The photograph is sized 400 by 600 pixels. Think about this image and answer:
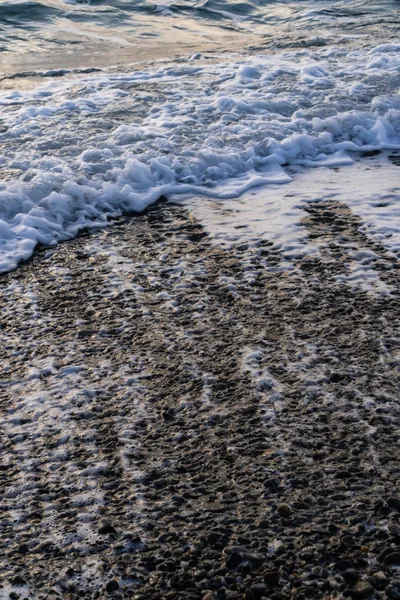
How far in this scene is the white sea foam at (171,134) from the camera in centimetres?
504

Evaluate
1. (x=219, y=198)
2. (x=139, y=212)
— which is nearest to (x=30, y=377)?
(x=139, y=212)

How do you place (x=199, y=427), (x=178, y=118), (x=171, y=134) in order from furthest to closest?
(x=178, y=118) < (x=171, y=134) < (x=199, y=427)

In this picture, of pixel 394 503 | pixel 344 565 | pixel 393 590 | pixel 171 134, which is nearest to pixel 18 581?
pixel 344 565

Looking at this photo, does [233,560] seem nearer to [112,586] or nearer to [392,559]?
[112,586]

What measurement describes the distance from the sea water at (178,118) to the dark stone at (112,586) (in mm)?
2537

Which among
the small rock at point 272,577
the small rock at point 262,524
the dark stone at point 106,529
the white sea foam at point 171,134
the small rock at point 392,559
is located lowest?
the dark stone at point 106,529

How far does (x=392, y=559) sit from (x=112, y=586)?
2.84 feet

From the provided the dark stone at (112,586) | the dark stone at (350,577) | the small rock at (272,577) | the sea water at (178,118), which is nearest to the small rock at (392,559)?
the dark stone at (350,577)

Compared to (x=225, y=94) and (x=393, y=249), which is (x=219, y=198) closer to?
(x=393, y=249)

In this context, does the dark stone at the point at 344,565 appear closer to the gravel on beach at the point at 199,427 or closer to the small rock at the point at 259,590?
the gravel on beach at the point at 199,427

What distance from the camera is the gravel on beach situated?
2.15m

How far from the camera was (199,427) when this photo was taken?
2.77 m

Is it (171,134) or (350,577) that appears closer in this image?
(350,577)

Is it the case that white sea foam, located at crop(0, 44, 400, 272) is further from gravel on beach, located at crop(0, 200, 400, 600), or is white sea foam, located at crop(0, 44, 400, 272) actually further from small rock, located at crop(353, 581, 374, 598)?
small rock, located at crop(353, 581, 374, 598)
